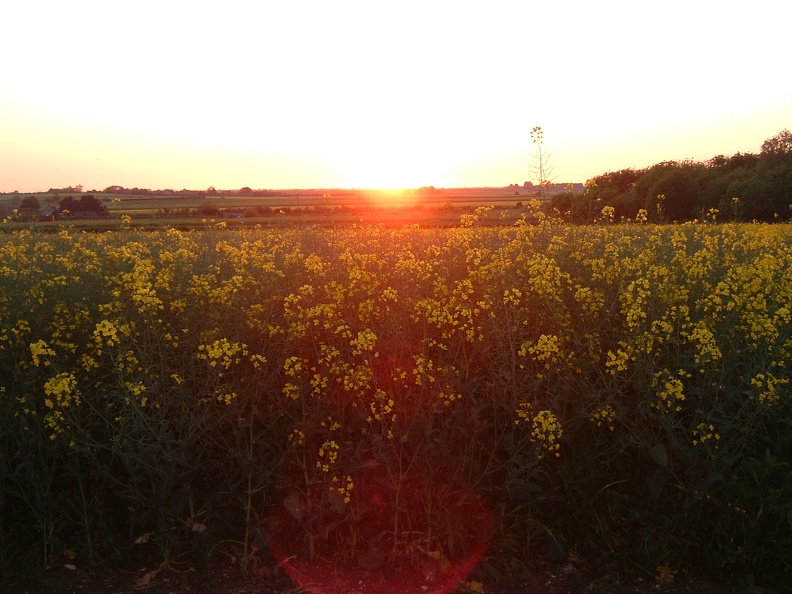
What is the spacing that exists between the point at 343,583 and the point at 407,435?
0.96 meters

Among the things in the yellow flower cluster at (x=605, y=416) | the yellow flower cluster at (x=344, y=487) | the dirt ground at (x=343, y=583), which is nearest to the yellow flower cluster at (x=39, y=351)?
the dirt ground at (x=343, y=583)

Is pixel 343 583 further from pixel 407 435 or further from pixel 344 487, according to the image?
pixel 407 435

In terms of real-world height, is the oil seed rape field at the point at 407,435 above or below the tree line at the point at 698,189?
below

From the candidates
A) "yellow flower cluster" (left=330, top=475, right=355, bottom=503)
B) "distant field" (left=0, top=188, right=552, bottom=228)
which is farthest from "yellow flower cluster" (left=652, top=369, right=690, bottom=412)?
"distant field" (left=0, top=188, right=552, bottom=228)

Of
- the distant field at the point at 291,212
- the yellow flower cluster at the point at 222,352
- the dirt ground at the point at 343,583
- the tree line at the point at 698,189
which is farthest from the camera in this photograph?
the tree line at the point at 698,189

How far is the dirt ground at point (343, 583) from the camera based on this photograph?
12.3ft

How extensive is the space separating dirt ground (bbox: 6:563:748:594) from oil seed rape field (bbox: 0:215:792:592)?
53 mm

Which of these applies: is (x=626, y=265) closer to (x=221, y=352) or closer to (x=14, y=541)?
(x=221, y=352)

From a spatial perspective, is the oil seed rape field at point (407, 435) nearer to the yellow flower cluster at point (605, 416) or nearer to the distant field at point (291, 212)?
the yellow flower cluster at point (605, 416)

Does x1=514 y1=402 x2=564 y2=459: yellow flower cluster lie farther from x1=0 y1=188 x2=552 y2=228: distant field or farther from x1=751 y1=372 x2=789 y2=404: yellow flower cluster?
x1=0 y1=188 x2=552 y2=228: distant field

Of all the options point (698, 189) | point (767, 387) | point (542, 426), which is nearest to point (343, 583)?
point (542, 426)

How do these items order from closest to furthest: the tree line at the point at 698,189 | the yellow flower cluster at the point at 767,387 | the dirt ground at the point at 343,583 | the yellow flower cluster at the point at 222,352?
1. the yellow flower cluster at the point at 767,387
2. the yellow flower cluster at the point at 222,352
3. the dirt ground at the point at 343,583
4. the tree line at the point at 698,189

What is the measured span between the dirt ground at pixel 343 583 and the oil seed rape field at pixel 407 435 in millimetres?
53

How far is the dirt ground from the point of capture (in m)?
3.75
